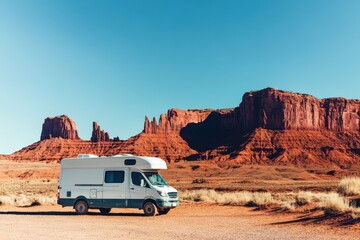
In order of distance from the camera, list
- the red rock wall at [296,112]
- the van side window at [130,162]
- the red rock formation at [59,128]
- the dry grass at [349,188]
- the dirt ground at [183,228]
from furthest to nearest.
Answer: the red rock formation at [59,128] < the red rock wall at [296,112] < the dry grass at [349,188] < the van side window at [130,162] < the dirt ground at [183,228]

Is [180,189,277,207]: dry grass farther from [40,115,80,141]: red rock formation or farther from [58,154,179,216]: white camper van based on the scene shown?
[40,115,80,141]: red rock formation

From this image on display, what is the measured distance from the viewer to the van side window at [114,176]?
17.6 metres

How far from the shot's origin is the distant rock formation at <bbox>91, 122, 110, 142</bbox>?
156m

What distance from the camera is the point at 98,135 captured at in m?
158

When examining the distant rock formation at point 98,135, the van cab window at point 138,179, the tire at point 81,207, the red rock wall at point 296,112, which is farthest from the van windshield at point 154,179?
the distant rock formation at point 98,135

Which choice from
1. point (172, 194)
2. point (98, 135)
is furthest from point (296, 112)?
point (172, 194)

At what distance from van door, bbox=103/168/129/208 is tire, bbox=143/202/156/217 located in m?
0.99

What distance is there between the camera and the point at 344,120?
12419 cm

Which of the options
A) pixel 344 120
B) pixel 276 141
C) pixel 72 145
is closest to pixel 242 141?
pixel 276 141

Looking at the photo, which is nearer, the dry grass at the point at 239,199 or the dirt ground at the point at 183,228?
the dirt ground at the point at 183,228

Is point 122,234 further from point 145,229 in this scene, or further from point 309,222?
point 309,222

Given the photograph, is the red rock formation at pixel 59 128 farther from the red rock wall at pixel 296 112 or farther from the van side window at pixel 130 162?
the van side window at pixel 130 162

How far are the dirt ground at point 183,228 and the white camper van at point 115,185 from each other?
97cm

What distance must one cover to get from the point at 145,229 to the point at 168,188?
479cm
